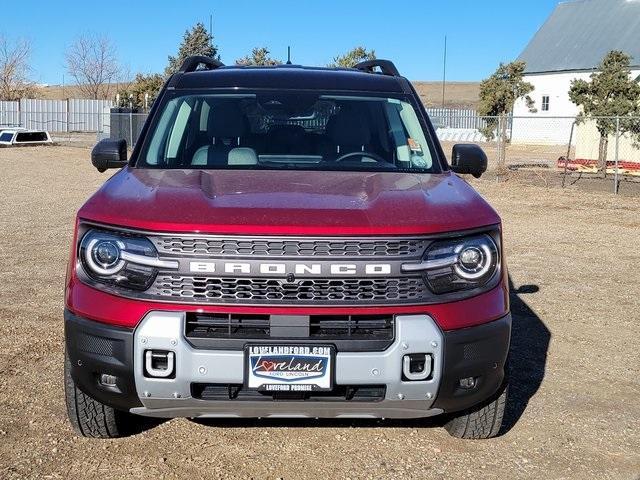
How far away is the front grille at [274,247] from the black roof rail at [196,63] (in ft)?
7.09

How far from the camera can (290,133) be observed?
4.62 metres

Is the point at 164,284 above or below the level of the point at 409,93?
below

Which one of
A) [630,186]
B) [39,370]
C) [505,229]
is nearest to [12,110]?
[630,186]

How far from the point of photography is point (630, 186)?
19859 millimetres

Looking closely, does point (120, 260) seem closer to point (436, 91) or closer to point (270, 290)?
point (270, 290)

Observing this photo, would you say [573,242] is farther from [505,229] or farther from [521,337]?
[521,337]

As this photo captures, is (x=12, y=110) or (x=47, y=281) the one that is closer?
(x=47, y=281)

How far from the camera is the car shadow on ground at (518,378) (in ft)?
13.5

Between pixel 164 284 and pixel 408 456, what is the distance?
1.48 meters

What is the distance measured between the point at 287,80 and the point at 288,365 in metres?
2.26

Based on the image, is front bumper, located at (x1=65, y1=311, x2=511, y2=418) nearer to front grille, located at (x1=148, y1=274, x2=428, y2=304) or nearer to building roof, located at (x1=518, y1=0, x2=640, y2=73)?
front grille, located at (x1=148, y1=274, x2=428, y2=304)

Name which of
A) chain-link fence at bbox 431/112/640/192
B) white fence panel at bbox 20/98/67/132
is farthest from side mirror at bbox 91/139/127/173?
white fence panel at bbox 20/98/67/132

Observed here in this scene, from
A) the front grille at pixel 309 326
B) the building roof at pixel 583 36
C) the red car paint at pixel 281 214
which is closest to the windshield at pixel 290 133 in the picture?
the red car paint at pixel 281 214

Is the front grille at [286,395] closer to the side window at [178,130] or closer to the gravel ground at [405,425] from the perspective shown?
the gravel ground at [405,425]
